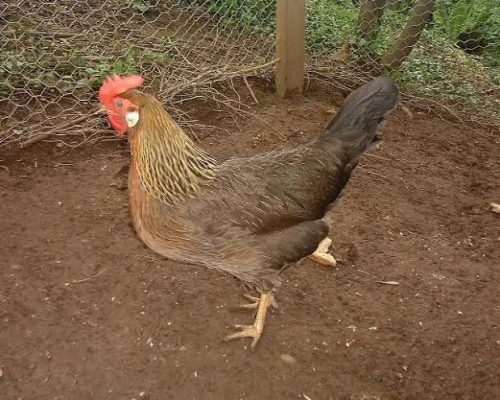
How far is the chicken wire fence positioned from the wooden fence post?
0.44 ft

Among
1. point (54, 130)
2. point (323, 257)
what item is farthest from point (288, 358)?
point (54, 130)

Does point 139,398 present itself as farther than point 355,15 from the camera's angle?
No

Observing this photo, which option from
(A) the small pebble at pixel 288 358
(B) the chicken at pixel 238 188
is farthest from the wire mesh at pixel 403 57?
(A) the small pebble at pixel 288 358

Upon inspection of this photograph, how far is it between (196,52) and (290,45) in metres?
0.88

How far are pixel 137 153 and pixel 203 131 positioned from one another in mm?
1677

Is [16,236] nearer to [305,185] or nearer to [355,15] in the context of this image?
[305,185]

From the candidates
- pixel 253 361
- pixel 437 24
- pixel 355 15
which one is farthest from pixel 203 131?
pixel 437 24

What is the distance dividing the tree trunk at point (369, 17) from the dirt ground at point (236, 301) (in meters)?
1.72

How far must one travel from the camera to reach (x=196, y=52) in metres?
4.55

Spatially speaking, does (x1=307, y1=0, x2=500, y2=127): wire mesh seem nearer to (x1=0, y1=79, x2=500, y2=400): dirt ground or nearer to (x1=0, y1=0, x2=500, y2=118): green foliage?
(x1=0, y1=0, x2=500, y2=118): green foliage

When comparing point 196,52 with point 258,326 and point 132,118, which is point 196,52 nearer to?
point 132,118

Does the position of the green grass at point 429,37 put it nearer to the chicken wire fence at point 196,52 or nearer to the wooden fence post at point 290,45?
the chicken wire fence at point 196,52

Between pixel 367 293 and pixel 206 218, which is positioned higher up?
pixel 206 218

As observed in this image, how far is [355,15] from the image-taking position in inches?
218
